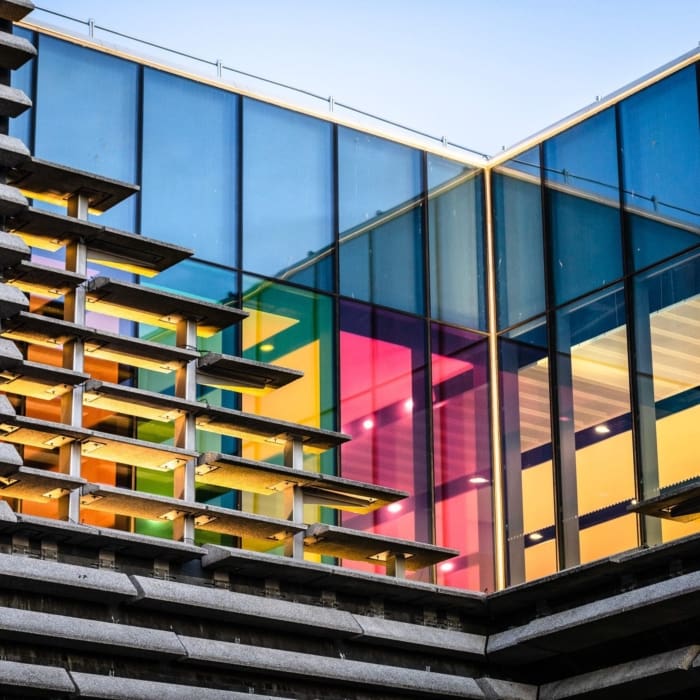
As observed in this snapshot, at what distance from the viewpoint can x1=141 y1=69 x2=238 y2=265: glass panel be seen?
27.3 m

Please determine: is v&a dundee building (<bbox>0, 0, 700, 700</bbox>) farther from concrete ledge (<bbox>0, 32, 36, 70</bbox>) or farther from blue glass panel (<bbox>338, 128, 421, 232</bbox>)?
concrete ledge (<bbox>0, 32, 36, 70</bbox>)

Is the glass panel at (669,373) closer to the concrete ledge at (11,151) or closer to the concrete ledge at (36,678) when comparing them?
the concrete ledge at (36,678)

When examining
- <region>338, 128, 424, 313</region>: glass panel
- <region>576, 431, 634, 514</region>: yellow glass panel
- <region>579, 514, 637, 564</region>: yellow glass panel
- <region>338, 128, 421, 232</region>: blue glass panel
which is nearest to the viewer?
<region>579, 514, 637, 564</region>: yellow glass panel

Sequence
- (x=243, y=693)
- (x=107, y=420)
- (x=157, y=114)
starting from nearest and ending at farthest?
(x=243, y=693), (x=107, y=420), (x=157, y=114)

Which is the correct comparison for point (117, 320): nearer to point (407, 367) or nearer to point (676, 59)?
point (407, 367)

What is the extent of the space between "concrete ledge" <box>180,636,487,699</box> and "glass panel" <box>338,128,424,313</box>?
6946 mm

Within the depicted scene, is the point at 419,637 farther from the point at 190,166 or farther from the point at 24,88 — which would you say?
the point at 24,88

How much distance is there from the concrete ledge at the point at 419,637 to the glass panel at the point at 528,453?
2947 millimetres

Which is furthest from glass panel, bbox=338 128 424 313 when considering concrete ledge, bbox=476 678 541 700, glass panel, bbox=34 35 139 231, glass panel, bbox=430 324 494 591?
concrete ledge, bbox=476 678 541 700

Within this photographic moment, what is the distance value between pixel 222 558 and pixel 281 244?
23.6 ft

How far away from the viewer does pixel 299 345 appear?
28156 mm

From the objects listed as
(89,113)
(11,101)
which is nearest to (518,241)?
(89,113)

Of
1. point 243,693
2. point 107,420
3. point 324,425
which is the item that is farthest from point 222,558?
point 324,425

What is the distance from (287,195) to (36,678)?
10556mm
